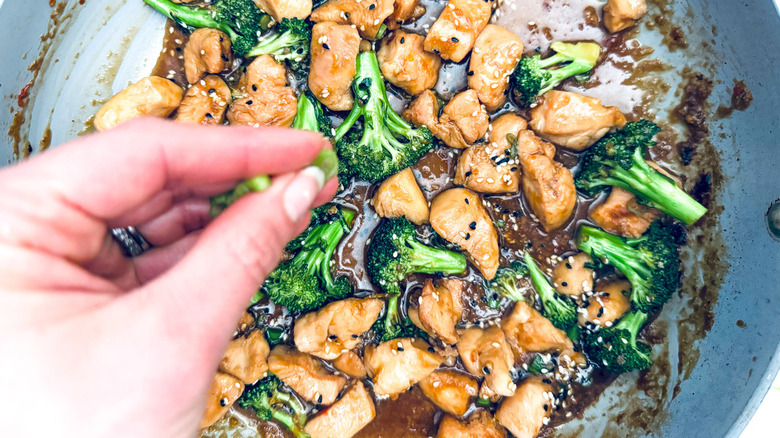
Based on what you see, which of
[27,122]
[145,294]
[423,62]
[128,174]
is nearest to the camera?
[145,294]

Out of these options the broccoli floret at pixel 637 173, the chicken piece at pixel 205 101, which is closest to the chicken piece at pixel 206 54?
the chicken piece at pixel 205 101

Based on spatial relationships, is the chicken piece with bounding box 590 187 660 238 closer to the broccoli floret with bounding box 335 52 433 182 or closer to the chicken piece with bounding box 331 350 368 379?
the broccoli floret with bounding box 335 52 433 182

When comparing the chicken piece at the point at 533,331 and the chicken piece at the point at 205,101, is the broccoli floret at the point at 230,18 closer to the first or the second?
the chicken piece at the point at 205,101

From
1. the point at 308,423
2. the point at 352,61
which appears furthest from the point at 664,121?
the point at 308,423

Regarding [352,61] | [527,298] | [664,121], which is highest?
[664,121]

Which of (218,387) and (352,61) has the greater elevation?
(352,61)

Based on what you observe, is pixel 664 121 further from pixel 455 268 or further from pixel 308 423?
pixel 308 423
